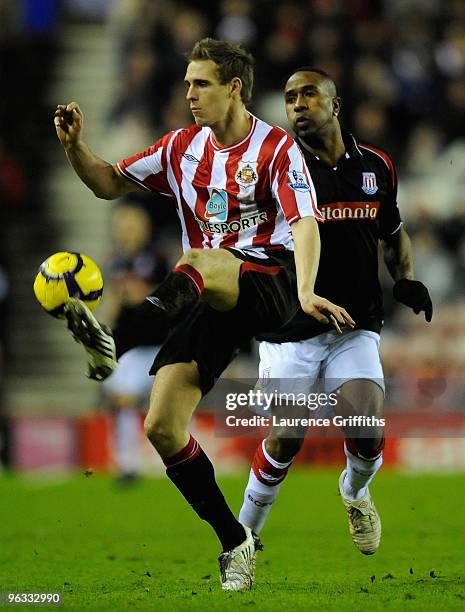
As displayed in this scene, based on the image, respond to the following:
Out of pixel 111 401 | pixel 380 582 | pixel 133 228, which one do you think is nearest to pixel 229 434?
pixel 111 401

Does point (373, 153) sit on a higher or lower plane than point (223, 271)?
higher

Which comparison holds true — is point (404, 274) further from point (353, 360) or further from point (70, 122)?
point (70, 122)

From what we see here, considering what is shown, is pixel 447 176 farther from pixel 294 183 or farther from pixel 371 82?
pixel 294 183

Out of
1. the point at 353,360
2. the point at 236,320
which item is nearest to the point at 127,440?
the point at 353,360

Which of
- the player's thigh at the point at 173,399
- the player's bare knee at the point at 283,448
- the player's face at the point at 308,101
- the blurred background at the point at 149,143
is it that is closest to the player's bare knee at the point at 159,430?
the player's thigh at the point at 173,399

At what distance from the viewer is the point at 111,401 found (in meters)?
11.4

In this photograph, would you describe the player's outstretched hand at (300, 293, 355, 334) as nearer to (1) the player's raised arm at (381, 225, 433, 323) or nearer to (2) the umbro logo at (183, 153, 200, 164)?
(2) the umbro logo at (183, 153, 200, 164)

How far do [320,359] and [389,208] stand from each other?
2.85ft

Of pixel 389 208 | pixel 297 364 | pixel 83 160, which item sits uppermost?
pixel 83 160

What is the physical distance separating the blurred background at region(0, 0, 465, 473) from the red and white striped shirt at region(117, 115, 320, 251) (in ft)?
12.8

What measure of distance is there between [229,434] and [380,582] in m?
6.11

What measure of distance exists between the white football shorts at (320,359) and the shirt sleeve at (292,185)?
0.95 metres

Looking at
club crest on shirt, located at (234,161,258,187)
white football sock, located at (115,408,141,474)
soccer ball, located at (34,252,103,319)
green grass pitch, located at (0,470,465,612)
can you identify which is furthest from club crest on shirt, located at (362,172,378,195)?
white football sock, located at (115,408,141,474)

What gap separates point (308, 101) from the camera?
6.05 meters
